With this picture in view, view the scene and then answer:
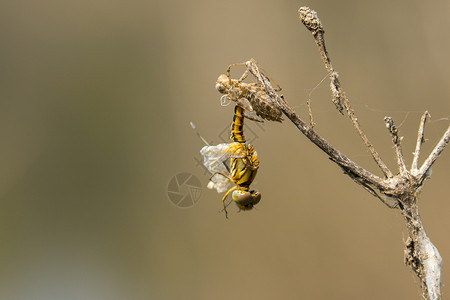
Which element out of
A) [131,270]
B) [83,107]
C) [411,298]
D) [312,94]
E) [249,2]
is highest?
[249,2]

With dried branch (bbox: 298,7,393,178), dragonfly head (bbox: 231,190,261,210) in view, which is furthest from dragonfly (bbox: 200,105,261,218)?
dried branch (bbox: 298,7,393,178)

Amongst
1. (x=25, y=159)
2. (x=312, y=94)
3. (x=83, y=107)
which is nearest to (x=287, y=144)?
(x=312, y=94)

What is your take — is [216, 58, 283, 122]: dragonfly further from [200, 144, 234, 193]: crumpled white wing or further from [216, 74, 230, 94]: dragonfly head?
[200, 144, 234, 193]: crumpled white wing

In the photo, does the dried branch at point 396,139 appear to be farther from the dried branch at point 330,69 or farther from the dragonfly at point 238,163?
the dragonfly at point 238,163

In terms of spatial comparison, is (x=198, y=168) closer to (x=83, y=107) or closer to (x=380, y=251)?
(x=83, y=107)

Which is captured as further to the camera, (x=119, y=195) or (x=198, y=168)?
(x=119, y=195)

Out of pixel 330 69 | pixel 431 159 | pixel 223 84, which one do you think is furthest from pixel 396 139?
pixel 223 84

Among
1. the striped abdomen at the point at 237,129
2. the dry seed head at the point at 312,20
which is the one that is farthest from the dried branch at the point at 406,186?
the striped abdomen at the point at 237,129
